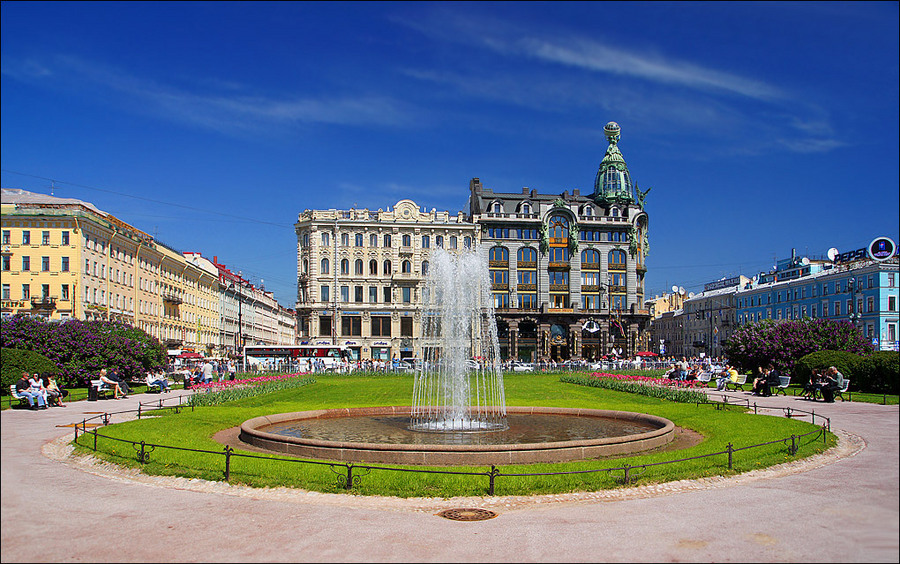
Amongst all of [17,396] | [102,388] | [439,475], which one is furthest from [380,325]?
[439,475]

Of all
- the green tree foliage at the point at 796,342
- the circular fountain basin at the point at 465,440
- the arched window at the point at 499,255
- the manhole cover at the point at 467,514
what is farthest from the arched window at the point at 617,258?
the manhole cover at the point at 467,514

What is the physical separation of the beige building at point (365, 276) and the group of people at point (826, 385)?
5180cm

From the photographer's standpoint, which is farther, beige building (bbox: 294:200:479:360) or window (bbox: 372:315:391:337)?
window (bbox: 372:315:391:337)

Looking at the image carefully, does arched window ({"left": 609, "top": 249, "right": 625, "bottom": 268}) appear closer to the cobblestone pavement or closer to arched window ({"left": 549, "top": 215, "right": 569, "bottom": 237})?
arched window ({"left": 549, "top": 215, "right": 569, "bottom": 237})

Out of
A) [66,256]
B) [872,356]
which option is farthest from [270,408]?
[66,256]

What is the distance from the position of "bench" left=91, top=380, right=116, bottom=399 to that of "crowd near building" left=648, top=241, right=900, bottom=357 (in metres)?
38.7

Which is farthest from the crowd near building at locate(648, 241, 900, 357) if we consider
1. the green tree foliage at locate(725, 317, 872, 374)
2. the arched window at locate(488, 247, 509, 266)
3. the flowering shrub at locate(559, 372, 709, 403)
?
the arched window at locate(488, 247, 509, 266)

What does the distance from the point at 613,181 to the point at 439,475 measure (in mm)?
84003

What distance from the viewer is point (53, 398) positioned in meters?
27.8

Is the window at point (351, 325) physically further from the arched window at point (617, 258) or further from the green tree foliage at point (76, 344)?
the green tree foliage at point (76, 344)

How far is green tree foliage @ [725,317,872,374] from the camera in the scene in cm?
4056

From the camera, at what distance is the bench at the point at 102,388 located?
3119 centimetres

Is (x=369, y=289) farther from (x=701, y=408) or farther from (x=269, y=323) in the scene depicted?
(x=269, y=323)

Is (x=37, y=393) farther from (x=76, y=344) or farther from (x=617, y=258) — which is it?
(x=617, y=258)
